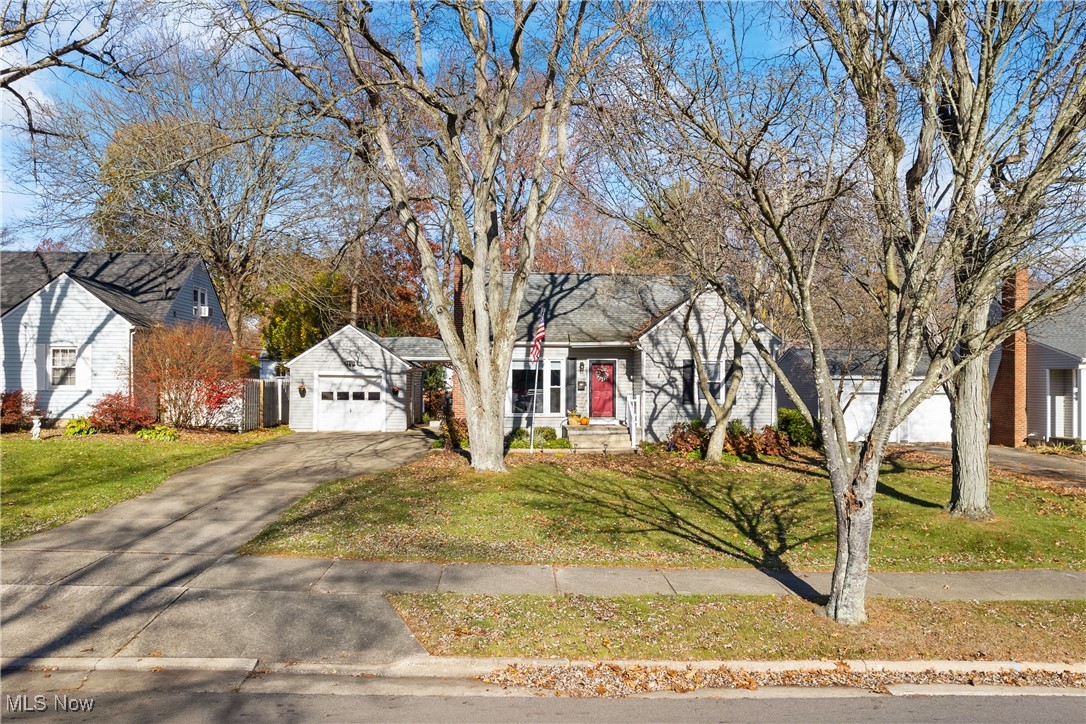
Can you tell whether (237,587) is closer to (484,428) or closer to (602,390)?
(484,428)

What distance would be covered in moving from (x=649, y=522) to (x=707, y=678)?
5463 millimetres

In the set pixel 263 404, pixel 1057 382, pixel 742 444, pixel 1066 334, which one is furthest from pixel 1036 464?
pixel 263 404

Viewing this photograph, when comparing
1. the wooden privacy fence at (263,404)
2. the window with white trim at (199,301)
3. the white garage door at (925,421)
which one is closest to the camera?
the wooden privacy fence at (263,404)

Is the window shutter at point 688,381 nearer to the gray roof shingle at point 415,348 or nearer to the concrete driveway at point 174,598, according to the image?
the gray roof shingle at point 415,348

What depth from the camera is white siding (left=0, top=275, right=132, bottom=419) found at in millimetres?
23125

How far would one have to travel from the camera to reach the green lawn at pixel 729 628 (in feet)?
21.9

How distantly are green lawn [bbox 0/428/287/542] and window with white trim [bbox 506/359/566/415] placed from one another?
7.68 metres

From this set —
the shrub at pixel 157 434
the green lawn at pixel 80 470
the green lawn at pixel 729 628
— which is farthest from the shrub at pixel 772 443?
the shrub at pixel 157 434

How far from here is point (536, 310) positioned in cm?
2258

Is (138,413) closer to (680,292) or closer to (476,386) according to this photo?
(476,386)

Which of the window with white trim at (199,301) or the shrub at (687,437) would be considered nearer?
the shrub at (687,437)

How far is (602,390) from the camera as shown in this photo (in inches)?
882

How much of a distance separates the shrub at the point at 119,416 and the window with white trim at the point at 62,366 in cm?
332

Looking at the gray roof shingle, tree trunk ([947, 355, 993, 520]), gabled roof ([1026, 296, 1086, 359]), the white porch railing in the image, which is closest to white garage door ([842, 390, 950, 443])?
gabled roof ([1026, 296, 1086, 359])
